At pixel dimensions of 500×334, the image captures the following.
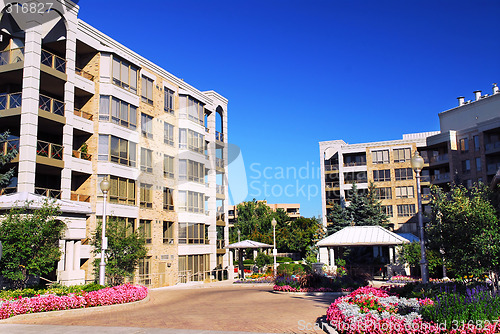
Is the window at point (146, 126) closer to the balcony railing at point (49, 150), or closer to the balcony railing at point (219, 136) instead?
the balcony railing at point (49, 150)

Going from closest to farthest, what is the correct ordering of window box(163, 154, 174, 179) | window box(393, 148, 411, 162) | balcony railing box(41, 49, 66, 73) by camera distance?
1. balcony railing box(41, 49, 66, 73)
2. window box(163, 154, 174, 179)
3. window box(393, 148, 411, 162)

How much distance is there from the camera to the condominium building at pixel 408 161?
190 ft

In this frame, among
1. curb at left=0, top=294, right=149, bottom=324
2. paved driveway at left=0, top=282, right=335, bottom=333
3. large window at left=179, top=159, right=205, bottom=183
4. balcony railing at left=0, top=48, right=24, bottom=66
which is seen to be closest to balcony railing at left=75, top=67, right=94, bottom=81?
balcony railing at left=0, top=48, right=24, bottom=66

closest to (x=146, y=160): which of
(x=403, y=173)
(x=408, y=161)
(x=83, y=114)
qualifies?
(x=83, y=114)

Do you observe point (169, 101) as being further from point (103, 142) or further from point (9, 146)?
point (9, 146)

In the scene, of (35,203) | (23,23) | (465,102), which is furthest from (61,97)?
(465,102)

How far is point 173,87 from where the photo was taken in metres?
42.2

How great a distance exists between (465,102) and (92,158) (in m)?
53.6

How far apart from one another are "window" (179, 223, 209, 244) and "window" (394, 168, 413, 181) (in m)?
35.2

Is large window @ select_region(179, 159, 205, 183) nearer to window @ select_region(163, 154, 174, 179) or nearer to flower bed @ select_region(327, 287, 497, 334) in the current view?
window @ select_region(163, 154, 174, 179)

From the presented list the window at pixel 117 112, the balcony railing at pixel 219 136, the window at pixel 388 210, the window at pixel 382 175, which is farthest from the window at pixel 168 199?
the window at pixel 382 175

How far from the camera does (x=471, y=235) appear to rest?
14.8m

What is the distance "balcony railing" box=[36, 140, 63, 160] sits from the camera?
28.9 metres

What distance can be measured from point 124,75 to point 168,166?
8.52 m
